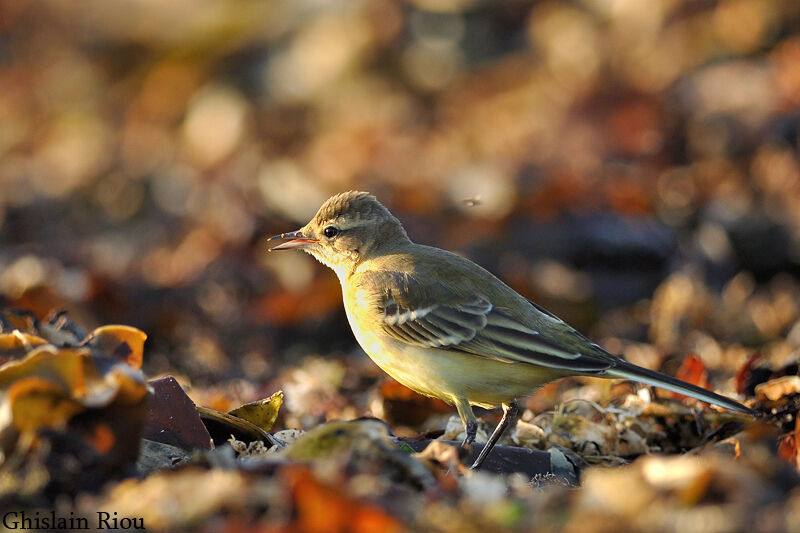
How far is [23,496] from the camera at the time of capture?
333 centimetres

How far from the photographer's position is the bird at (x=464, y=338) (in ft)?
16.8

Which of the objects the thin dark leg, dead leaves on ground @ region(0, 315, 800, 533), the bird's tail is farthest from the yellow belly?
dead leaves on ground @ region(0, 315, 800, 533)

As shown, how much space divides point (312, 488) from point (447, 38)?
12.0m

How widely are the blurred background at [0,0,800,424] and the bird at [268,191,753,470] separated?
2.62 feet

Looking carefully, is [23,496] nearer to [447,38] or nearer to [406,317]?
[406,317]

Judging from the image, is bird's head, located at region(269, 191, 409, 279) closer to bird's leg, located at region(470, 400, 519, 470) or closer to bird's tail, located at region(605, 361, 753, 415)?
bird's leg, located at region(470, 400, 519, 470)

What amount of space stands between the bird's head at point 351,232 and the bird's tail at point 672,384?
1856 mm

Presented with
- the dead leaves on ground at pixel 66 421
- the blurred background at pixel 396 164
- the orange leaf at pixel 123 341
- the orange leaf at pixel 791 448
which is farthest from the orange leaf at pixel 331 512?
the blurred background at pixel 396 164

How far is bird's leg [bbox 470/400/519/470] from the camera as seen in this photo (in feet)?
15.2

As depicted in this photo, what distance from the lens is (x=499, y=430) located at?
16.5 ft

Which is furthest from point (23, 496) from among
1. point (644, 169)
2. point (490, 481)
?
point (644, 169)

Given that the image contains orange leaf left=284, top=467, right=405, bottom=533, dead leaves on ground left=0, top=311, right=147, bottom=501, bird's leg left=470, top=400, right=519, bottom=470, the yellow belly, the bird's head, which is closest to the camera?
orange leaf left=284, top=467, right=405, bottom=533

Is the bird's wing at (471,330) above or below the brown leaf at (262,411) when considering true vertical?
above

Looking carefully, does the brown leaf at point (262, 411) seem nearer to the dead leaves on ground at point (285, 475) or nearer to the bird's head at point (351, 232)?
the dead leaves on ground at point (285, 475)
